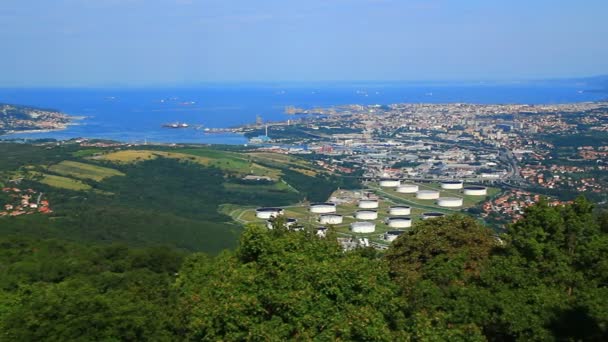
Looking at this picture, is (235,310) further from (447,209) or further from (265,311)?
(447,209)

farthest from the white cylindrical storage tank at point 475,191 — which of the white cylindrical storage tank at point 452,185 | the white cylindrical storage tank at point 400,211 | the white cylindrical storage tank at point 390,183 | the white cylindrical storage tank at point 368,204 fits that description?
the white cylindrical storage tank at point 368,204

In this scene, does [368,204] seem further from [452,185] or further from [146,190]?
[146,190]

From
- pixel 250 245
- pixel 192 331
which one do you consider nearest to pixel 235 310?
pixel 192 331

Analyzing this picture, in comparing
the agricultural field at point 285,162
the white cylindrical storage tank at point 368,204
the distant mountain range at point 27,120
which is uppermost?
the distant mountain range at point 27,120

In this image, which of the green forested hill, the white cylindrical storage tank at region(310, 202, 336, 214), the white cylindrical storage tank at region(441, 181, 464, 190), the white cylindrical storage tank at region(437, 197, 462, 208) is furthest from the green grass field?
the white cylindrical storage tank at region(441, 181, 464, 190)

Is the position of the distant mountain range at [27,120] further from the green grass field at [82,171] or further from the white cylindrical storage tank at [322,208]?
the white cylindrical storage tank at [322,208]

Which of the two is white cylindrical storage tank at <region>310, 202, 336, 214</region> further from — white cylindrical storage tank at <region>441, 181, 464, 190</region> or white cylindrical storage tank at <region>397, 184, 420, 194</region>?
white cylindrical storage tank at <region>441, 181, 464, 190</region>
